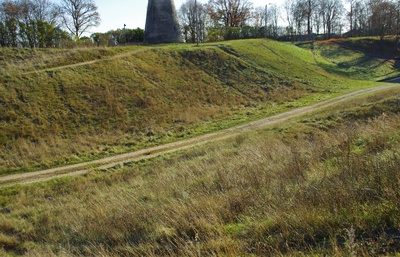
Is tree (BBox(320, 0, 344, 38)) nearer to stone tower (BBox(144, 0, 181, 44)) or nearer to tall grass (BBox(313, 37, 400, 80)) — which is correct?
tall grass (BBox(313, 37, 400, 80))

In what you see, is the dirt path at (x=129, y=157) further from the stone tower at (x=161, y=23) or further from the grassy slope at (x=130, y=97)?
the stone tower at (x=161, y=23)

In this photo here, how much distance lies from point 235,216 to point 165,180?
11.9 ft

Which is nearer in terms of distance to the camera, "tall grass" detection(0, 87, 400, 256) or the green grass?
"tall grass" detection(0, 87, 400, 256)

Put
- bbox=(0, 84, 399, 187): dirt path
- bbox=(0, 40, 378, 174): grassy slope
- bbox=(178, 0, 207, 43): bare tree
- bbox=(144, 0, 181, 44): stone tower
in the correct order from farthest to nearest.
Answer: bbox=(178, 0, 207, 43): bare tree, bbox=(144, 0, 181, 44): stone tower, bbox=(0, 40, 378, 174): grassy slope, bbox=(0, 84, 399, 187): dirt path

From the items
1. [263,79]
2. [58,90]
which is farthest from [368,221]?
[263,79]

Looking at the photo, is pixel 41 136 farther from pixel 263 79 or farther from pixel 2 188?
pixel 263 79

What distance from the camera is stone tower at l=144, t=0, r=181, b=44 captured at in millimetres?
36219

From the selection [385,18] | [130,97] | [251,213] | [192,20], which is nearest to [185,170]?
[251,213]

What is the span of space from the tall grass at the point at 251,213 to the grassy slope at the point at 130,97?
711 cm

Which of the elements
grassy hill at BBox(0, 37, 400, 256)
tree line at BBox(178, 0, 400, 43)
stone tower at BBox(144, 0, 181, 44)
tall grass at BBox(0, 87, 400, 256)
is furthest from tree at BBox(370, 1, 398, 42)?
tall grass at BBox(0, 87, 400, 256)

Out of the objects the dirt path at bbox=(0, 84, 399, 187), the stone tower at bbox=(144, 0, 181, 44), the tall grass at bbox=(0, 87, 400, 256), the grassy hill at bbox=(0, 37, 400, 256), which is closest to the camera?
the tall grass at bbox=(0, 87, 400, 256)

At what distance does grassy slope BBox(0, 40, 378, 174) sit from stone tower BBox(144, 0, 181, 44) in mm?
6718

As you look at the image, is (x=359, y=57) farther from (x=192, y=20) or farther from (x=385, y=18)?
(x=192, y=20)

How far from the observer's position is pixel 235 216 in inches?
177
